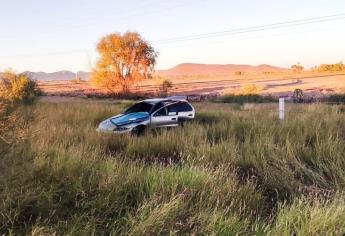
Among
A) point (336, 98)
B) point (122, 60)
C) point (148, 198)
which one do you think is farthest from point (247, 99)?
point (148, 198)

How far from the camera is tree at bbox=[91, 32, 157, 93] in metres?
68.0

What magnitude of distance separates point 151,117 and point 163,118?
21.7 inches

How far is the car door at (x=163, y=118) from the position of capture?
16.7 meters

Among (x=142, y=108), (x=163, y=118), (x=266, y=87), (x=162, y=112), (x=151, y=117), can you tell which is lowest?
(x=266, y=87)

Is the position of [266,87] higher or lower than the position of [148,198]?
lower

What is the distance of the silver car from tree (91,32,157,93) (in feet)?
165

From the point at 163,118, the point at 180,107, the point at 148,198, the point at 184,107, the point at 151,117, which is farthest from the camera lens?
the point at 184,107

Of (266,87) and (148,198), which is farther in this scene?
(266,87)

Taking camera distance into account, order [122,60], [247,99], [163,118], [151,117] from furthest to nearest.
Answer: [122,60], [247,99], [163,118], [151,117]

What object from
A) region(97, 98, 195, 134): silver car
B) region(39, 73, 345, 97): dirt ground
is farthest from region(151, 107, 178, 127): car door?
region(39, 73, 345, 97): dirt ground

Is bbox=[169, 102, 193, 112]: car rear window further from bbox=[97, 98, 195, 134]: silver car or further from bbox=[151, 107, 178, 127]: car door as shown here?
bbox=[151, 107, 178, 127]: car door

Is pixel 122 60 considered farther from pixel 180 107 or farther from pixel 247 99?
pixel 180 107

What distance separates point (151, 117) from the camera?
1664cm

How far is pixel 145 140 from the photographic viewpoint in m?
11.3
